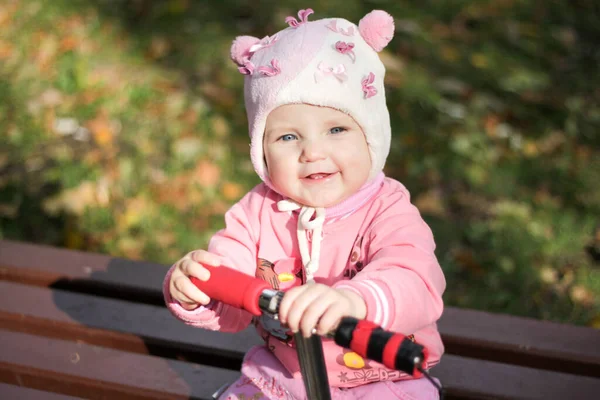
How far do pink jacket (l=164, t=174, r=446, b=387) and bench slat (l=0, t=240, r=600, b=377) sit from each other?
51cm

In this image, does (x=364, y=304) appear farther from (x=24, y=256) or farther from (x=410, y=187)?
(x=410, y=187)

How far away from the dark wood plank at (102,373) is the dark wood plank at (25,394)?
0.08 meters

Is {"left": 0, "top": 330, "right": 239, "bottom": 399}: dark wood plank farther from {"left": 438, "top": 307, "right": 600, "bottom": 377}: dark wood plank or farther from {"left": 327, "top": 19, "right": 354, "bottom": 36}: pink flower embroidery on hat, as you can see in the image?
{"left": 327, "top": 19, "right": 354, "bottom": 36}: pink flower embroidery on hat

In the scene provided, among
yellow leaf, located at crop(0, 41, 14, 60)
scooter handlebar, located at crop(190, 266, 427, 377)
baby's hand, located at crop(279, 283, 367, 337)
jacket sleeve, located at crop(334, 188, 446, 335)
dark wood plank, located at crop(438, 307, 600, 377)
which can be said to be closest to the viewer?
scooter handlebar, located at crop(190, 266, 427, 377)

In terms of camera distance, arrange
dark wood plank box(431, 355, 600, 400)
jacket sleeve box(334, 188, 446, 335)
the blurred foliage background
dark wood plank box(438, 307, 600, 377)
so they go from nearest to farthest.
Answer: jacket sleeve box(334, 188, 446, 335)
dark wood plank box(431, 355, 600, 400)
dark wood plank box(438, 307, 600, 377)
the blurred foliage background

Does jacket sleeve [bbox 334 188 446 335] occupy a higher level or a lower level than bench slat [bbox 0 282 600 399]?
higher

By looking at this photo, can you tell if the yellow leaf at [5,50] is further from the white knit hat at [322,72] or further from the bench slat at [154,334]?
the white knit hat at [322,72]

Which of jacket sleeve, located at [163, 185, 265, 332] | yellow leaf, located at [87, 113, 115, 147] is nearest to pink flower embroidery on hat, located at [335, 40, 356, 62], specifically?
jacket sleeve, located at [163, 185, 265, 332]

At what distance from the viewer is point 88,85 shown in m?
4.25

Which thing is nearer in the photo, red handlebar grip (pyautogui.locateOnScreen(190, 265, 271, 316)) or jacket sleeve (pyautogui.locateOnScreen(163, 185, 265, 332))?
red handlebar grip (pyautogui.locateOnScreen(190, 265, 271, 316))

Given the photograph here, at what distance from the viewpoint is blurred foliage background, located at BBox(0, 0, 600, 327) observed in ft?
11.0

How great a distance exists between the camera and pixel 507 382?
7.35ft

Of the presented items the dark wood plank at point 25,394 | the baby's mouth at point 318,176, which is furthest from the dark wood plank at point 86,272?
the baby's mouth at point 318,176

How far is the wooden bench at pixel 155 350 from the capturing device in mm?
2238
